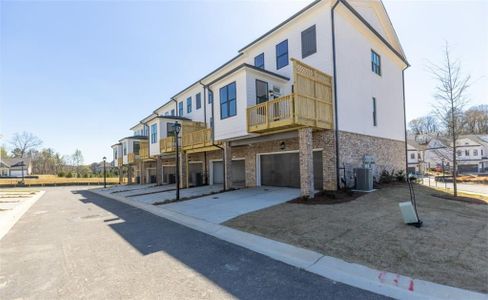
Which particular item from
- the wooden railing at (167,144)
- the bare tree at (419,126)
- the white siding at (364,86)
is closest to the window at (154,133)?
the wooden railing at (167,144)

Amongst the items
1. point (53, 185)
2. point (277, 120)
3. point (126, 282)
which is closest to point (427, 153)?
point (277, 120)

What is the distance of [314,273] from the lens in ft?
14.3

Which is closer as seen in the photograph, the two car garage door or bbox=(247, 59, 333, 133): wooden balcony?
bbox=(247, 59, 333, 133): wooden balcony

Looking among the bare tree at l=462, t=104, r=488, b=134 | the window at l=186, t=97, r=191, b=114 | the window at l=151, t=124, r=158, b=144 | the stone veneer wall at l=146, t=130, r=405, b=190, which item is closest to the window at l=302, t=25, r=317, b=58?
the stone veneer wall at l=146, t=130, r=405, b=190

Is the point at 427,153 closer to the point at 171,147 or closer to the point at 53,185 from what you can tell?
the point at 171,147

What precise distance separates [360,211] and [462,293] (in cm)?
480

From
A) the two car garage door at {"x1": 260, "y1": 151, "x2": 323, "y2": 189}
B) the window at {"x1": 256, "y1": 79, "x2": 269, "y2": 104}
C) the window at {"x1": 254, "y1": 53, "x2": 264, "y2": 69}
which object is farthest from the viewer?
the window at {"x1": 254, "y1": 53, "x2": 264, "y2": 69}

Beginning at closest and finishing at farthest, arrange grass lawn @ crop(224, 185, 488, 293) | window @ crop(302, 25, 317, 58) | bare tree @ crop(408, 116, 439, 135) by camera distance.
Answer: grass lawn @ crop(224, 185, 488, 293), window @ crop(302, 25, 317, 58), bare tree @ crop(408, 116, 439, 135)

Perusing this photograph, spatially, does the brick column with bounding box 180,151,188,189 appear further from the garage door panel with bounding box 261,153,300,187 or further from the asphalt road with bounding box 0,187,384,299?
the asphalt road with bounding box 0,187,384,299

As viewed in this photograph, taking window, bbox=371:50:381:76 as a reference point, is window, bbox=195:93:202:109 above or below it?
below

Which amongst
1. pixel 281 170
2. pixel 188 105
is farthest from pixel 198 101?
pixel 281 170

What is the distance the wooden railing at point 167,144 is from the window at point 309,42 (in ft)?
40.5

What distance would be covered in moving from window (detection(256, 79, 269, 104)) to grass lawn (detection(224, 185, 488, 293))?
6.06m

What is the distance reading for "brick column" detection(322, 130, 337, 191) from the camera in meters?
12.1
